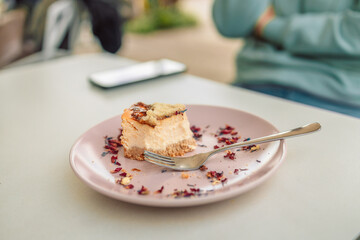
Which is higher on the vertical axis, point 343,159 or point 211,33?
point 343,159

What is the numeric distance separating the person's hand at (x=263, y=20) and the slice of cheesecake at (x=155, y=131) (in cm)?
75

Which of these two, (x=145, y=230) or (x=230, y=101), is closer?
(x=145, y=230)

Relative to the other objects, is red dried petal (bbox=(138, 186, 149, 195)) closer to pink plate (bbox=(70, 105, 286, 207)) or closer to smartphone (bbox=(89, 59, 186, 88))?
pink plate (bbox=(70, 105, 286, 207))

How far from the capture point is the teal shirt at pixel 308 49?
1064mm

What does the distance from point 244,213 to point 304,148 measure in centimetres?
24

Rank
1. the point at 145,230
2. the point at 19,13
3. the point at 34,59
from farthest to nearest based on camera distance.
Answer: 1. the point at 19,13
2. the point at 34,59
3. the point at 145,230

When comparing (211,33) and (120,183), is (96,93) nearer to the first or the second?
(120,183)

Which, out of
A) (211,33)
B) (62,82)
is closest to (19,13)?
(62,82)

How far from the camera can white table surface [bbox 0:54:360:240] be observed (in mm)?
468

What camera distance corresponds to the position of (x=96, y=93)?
1.04 m

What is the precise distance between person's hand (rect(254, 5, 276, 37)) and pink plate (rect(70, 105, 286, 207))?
65 centimetres

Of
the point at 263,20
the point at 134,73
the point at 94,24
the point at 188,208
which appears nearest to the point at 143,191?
the point at 188,208

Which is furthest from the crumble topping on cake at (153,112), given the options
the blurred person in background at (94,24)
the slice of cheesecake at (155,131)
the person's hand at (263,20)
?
the blurred person in background at (94,24)

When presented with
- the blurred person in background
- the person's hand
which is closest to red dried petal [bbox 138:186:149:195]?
the person's hand
